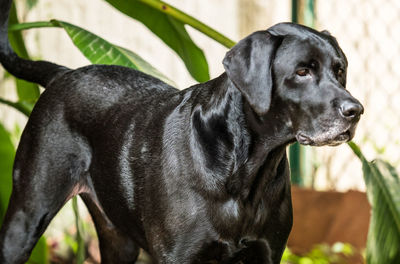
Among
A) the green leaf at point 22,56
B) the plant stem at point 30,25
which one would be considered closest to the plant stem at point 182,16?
the plant stem at point 30,25

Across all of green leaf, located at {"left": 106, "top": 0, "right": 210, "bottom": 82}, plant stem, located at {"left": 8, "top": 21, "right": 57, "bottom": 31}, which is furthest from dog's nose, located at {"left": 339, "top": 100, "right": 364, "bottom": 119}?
plant stem, located at {"left": 8, "top": 21, "right": 57, "bottom": 31}

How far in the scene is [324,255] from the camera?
4367 mm

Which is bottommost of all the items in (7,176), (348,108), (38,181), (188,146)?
(7,176)

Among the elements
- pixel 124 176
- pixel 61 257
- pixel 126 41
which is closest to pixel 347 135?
pixel 124 176

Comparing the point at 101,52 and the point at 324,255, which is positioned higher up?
the point at 101,52

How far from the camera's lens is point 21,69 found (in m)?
3.06

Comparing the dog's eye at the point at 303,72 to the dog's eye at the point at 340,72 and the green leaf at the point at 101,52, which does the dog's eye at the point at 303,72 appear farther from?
the green leaf at the point at 101,52

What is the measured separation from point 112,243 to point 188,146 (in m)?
0.83

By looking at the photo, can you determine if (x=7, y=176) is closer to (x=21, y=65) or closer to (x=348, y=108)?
(x=21, y=65)

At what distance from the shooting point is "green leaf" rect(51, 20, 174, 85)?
10.3ft

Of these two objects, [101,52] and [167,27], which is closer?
[101,52]

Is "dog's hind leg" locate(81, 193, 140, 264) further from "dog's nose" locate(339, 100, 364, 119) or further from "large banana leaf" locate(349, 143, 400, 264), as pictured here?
"dog's nose" locate(339, 100, 364, 119)

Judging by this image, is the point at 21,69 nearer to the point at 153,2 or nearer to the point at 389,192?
the point at 153,2

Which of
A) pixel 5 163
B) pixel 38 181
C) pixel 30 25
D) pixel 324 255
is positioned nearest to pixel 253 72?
pixel 38 181
